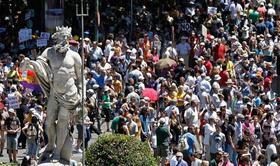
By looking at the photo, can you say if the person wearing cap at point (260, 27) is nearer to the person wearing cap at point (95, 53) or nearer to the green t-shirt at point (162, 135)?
the person wearing cap at point (95, 53)

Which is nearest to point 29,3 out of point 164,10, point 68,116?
point 164,10

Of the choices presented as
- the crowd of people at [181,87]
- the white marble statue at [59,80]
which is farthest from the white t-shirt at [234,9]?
the white marble statue at [59,80]

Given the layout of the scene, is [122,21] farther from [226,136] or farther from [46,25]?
[226,136]

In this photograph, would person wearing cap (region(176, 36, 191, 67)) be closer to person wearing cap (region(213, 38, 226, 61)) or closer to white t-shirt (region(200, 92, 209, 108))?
person wearing cap (region(213, 38, 226, 61))

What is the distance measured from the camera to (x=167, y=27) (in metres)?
60.1

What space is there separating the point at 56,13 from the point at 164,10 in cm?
596

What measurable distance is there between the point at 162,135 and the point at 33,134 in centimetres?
332

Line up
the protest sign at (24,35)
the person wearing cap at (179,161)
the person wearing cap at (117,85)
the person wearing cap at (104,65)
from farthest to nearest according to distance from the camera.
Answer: the protest sign at (24,35)
the person wearing cap at (104,65)
the person wearing cap at (117,85)
the person wearing cap at (179,161)

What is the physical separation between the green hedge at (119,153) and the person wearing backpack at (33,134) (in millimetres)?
4798

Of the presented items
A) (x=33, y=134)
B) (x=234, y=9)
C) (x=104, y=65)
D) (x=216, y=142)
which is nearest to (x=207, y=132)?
(x=216, y=142)

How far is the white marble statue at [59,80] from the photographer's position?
111 feet

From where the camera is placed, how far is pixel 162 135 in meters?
42.5

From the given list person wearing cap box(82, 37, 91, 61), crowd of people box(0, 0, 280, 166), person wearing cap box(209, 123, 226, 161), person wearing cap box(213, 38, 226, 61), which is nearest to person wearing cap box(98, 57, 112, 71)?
crowd of people box(0, 0, 280, 166)

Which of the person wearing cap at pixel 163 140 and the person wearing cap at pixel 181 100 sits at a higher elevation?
the person wearing cap at pixel 181 100
